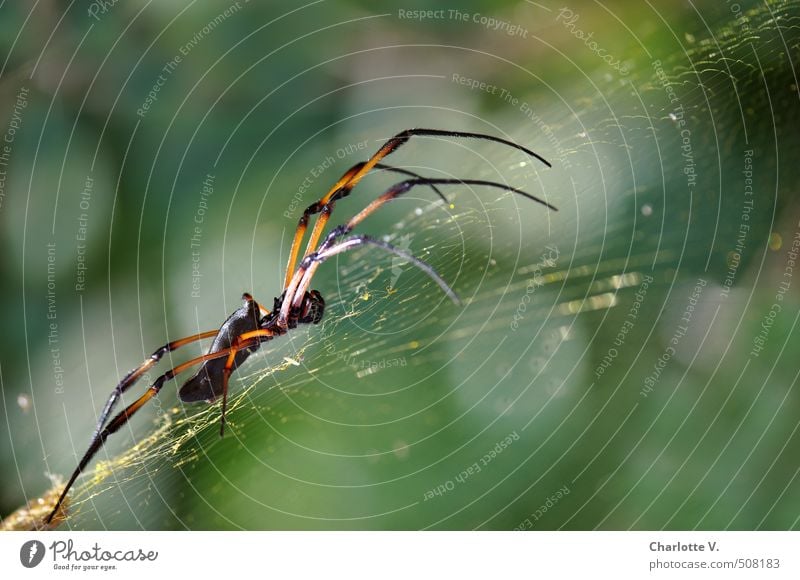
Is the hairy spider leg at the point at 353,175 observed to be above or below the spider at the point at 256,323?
above

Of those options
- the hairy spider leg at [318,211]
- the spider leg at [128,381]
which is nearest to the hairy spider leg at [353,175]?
the hairy spider leg at [318,211]

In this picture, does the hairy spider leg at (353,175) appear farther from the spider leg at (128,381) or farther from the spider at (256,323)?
the spider leg at (128,381)

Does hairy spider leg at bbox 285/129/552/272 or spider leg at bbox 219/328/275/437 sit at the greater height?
hairy spider leg at bbox 285/129/552/272
